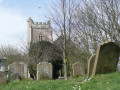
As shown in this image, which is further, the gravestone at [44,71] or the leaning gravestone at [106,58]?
the gravestone at [44,71]

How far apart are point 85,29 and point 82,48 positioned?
2244 mm

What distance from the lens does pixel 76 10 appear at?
18.0 meters

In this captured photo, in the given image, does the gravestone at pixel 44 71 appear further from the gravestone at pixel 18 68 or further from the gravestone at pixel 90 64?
the gravestone at pixel 90 64

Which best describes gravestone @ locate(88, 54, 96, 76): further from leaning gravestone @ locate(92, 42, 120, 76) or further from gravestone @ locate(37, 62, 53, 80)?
gravestone @ locate(37, 62, 53, 80)

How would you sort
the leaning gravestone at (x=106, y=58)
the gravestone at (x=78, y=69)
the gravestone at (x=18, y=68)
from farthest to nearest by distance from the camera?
the gravestone at (x=18, y=68)
the gravestone at (x=78, y=69)
the leaning gravestone at (x=106, y=58)

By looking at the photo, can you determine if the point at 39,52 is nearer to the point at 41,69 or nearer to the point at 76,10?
the point at 41,69

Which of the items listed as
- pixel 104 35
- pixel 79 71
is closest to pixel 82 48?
pixel 79 71

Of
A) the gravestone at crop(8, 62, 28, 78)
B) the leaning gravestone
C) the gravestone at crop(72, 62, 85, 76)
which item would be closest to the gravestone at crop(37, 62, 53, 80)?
the gravestone at crop(72, 62, 85, 76)

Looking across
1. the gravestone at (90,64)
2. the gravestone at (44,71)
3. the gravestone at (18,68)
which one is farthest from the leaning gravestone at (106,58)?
the gravestone at (18,68)

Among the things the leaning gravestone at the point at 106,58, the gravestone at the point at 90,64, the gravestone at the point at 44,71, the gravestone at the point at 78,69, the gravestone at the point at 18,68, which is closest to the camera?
the leaning gravestone at the point at 106,58

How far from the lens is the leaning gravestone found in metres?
10.1

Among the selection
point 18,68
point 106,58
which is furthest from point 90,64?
point 18,68

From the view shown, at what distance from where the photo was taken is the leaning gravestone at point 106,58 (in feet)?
33.2

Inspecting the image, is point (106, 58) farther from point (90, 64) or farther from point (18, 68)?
point (18, 68)
